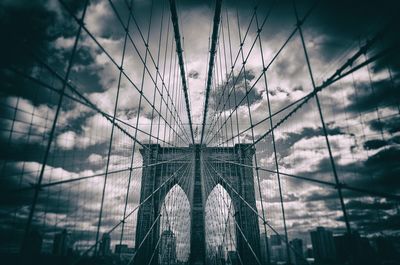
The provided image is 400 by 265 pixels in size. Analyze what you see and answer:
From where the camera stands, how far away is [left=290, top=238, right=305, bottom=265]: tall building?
1.72m

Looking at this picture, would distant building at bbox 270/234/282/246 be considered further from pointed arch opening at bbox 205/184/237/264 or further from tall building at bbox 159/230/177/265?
tall building at bbox 159/230/177/265

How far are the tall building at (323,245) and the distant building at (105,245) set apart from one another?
1.88 metres

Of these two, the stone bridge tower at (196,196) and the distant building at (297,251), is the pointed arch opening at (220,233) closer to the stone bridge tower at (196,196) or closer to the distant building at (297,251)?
the stone bridge tower at (196,196)

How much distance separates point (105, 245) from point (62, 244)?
0.71 m

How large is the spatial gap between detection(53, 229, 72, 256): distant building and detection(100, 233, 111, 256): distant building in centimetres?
49

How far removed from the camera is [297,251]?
1785mm

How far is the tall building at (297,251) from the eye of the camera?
1722mm

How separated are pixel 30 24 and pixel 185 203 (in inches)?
401

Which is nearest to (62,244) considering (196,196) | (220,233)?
(220,233)

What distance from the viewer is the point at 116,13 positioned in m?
2.81

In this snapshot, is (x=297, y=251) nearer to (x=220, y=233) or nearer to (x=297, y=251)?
(x=297, y=251)

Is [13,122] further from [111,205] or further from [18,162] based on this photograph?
[111,205]

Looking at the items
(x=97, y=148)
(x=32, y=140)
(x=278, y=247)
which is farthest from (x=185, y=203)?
(x=32, y=140)

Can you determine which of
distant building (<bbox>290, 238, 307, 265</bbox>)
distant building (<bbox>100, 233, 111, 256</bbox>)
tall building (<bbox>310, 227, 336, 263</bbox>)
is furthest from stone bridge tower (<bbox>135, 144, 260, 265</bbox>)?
tall building (<bbox>310, 227, 336, 263</bbox>)
